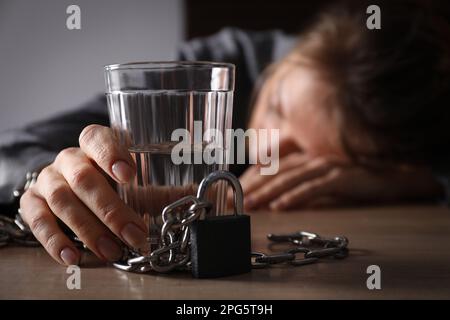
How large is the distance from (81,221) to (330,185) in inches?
29.6

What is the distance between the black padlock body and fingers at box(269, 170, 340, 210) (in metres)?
0.57

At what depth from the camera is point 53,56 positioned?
2.81 metres

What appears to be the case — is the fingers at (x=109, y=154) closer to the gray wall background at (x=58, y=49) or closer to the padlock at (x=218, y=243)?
the padlock at (x=218, y=243)

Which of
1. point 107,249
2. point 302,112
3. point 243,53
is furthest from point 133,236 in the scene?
point 243,53

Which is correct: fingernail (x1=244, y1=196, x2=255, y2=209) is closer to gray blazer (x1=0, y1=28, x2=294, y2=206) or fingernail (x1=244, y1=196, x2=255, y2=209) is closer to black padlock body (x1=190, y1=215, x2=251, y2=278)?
gray blazer (x1=0, y1=28, x2=294, y2=206)

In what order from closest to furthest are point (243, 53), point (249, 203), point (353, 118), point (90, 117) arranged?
point (249, 203)
point (353, 118)
point (90, 117)
point (243, 53)

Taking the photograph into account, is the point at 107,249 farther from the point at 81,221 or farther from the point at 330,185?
the point at 330,185

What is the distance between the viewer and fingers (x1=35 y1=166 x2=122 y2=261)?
0.63 m

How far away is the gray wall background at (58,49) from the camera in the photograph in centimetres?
279

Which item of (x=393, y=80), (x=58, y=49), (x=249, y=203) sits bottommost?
(x=249, y=203)

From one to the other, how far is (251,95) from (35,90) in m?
1.31

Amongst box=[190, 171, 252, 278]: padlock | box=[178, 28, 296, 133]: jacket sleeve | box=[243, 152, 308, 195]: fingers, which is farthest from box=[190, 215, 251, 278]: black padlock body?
box=[178, 28, 296, 133]: jacket sleeve

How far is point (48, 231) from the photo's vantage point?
2.17ft
